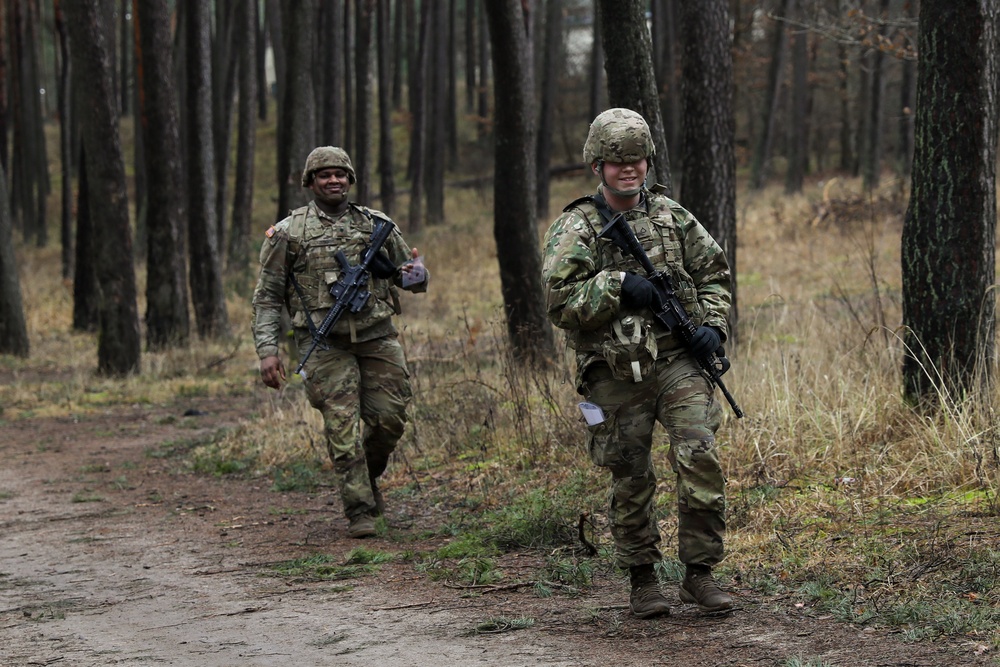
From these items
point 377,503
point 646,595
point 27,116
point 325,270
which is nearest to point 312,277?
point 325,270

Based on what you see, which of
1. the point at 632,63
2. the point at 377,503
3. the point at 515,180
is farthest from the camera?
the point at 515,180

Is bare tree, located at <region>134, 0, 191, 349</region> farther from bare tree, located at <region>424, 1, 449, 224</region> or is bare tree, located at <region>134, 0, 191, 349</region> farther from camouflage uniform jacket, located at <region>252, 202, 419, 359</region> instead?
bare tree, located at <region>424, 1, 449, 224</region>

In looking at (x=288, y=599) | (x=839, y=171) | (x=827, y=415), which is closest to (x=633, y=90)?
(x=827, y=415)

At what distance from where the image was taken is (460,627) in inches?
198

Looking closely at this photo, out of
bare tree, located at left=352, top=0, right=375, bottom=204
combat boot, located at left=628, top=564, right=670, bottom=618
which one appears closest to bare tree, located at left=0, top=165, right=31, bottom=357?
bare tree, located at left=352, top=0, right=375, bottom=204

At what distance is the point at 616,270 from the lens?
4.87m

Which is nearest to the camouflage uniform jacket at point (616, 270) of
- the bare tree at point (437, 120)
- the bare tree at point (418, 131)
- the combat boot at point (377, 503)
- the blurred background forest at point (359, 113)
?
the combat boot at point (377, 503)

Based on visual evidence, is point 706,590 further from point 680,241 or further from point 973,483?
point 973,483

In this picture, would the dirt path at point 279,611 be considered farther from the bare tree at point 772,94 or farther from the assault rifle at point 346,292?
the bare tree at point 772,94

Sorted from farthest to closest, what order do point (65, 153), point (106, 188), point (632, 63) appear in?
point (65, 153)
point (106, 188)
point (632, 63)

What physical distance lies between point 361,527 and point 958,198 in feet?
13.1

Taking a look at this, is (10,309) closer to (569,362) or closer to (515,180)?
(515,180)

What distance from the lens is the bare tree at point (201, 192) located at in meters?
17.7

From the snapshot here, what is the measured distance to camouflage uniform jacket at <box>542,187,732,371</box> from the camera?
4.76 metres
